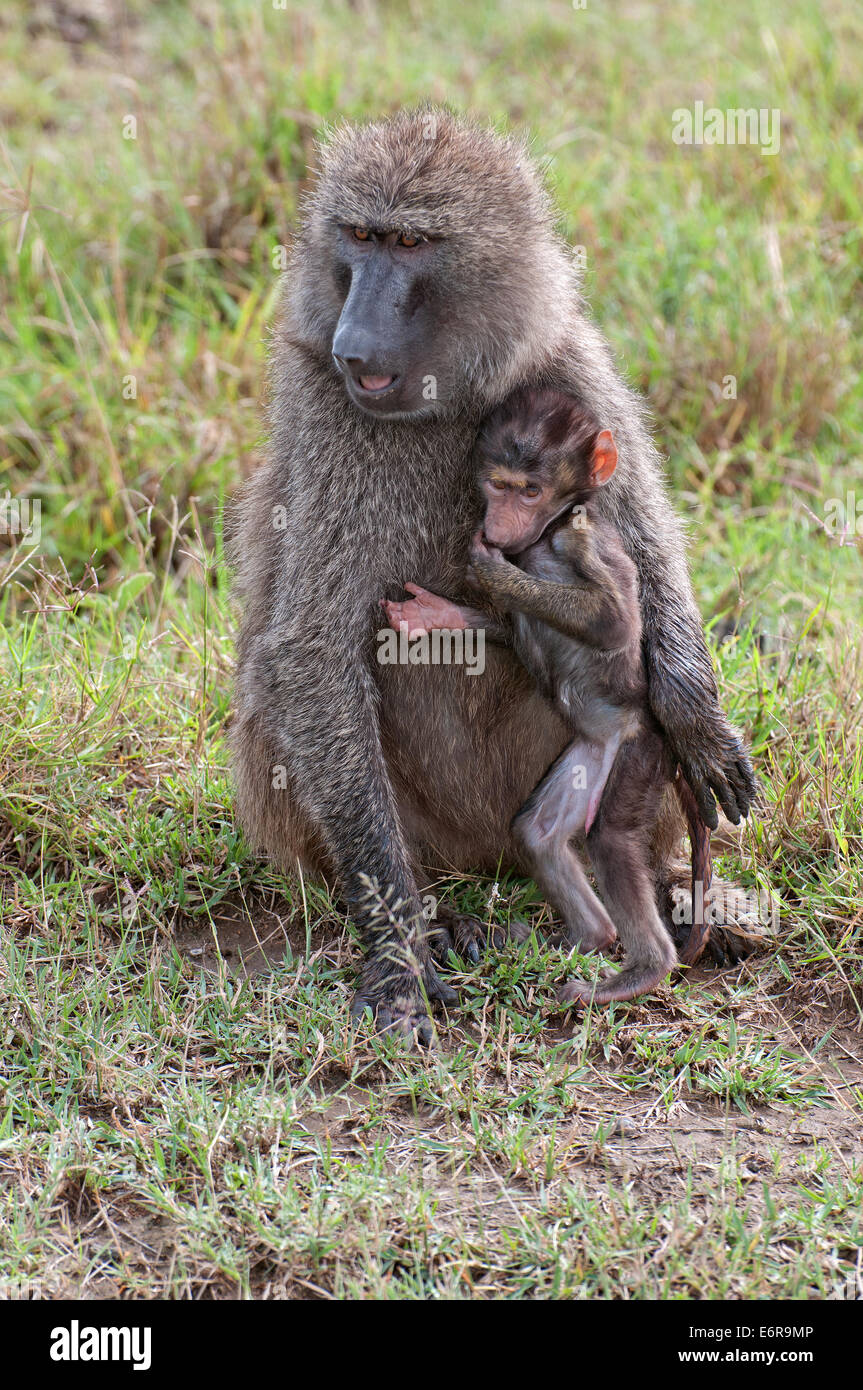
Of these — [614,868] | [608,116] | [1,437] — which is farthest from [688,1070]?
[608,116]

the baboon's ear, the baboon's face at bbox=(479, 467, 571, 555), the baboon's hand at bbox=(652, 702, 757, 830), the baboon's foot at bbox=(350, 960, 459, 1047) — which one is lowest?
the baboon's foot at bbox=(350, 960, 459, 1047)

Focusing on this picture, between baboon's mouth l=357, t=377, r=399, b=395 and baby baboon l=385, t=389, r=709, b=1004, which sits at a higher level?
baboon's mouth l=357, t=377, r=399, b=395

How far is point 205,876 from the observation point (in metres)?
3.17

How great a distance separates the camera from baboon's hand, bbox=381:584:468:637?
2852mm

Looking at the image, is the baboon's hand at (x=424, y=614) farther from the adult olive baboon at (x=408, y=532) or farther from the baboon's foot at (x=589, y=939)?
the baboon's foot at (x=589, y=939)

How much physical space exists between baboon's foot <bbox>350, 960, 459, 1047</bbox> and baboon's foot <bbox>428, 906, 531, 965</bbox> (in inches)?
4.6

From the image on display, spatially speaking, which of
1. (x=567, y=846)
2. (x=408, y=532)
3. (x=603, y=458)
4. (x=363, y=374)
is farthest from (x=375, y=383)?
(x=567, y=846)

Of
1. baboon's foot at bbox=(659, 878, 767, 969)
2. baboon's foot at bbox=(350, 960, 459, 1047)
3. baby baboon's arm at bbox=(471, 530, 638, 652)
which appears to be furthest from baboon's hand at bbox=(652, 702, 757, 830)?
baboon's foot at bbox=(350, 960, 459, 1047)

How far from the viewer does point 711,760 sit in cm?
299

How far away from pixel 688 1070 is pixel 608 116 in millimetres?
4323

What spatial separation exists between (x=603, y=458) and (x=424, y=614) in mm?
433

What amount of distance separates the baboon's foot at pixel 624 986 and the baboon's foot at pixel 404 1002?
235mm

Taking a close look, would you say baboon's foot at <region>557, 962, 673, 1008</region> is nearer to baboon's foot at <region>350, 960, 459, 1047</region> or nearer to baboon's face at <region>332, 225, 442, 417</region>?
baboon's foot at <region>350, 960, 459, 1047</region>

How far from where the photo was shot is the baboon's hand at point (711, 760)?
298 centimetres
